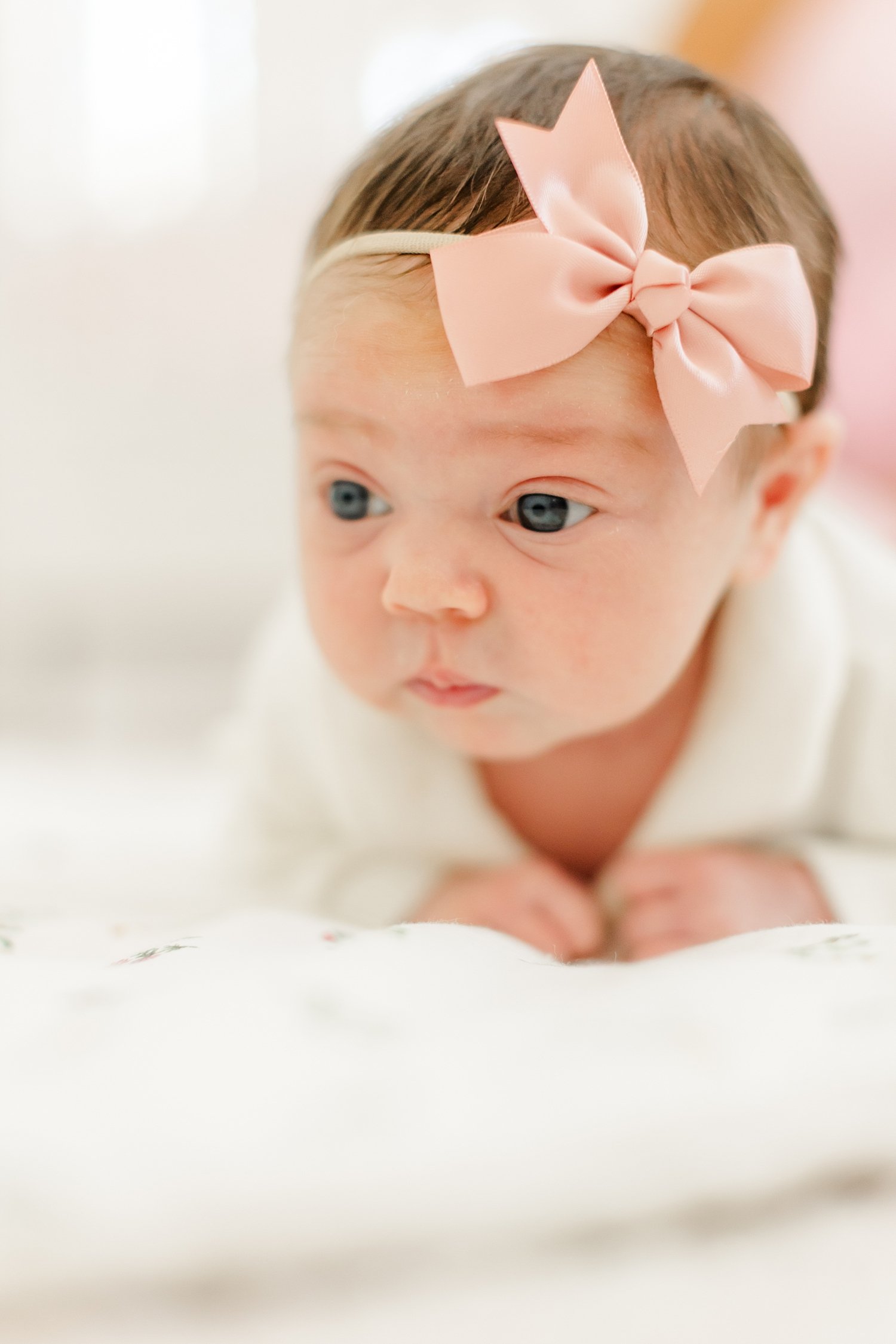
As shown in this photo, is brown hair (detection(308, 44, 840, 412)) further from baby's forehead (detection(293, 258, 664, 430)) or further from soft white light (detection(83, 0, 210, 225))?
soft white light (detection(83, 0, 210, 225))

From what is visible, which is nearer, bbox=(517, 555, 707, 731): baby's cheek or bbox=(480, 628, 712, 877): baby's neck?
bbox=(517, 555, 707, 731): baby's cheek

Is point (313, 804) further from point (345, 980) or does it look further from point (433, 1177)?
point (433, 1177)

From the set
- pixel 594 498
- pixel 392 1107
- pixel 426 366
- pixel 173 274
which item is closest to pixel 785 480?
pixel 594 498

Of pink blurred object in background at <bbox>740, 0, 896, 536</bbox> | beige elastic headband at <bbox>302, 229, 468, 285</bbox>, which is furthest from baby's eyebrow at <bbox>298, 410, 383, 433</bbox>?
pink blurred object in background at <bbox>740, 0, 896, 536</bbox>

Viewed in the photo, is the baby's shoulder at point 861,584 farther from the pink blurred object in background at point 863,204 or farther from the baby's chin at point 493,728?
the pink blurred object in background at point 863,204

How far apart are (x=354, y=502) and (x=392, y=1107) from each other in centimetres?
45

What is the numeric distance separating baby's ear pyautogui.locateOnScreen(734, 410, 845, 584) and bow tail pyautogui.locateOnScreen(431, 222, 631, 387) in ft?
0.75

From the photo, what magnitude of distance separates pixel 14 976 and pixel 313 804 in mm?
601

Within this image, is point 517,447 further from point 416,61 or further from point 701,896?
point 416,61

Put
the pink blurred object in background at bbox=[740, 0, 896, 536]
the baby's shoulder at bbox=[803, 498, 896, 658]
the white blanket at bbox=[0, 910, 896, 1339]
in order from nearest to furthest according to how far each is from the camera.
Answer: the white blanket at bbox=[0, 910, 896, 1339] → the baby's shoulder at bbox=[803, 498, 896, 658] → the pink blurred object in background at bbox=[740, 0, 896, 536]

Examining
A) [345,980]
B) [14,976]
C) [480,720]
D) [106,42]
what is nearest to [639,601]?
[480,720]

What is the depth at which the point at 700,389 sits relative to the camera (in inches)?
30.2

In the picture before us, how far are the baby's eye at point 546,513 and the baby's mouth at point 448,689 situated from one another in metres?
0.13

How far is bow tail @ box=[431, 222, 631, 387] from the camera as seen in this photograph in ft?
2.44
